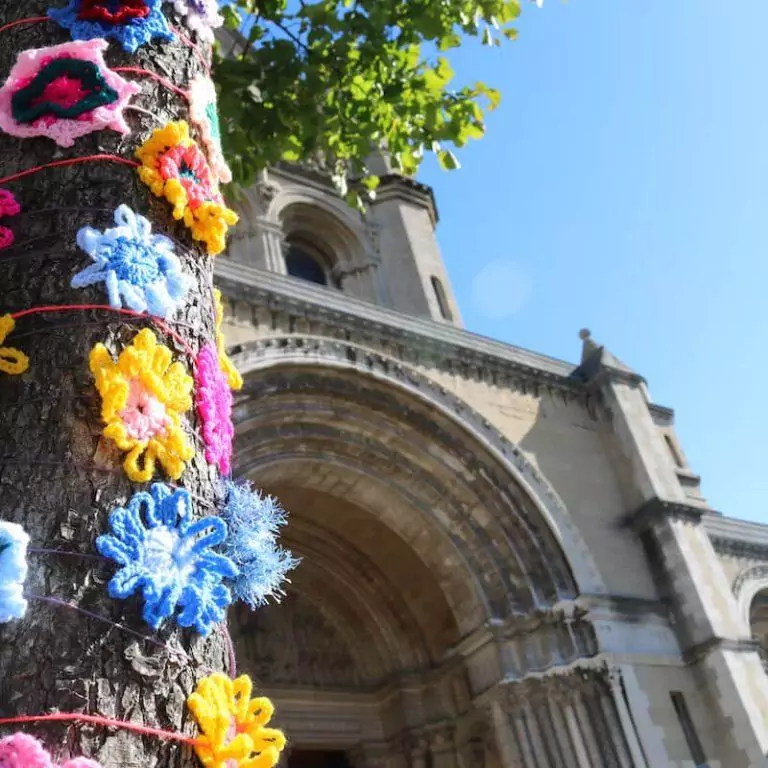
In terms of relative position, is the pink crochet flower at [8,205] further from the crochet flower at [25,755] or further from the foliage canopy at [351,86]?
the foliage canopy at [351,86]

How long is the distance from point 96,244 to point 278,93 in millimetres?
3863

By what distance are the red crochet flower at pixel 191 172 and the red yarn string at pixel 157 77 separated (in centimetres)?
16

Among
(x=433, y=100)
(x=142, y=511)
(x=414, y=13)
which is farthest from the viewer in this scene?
(x=433, y=100)

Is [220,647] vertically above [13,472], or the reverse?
[13,472]

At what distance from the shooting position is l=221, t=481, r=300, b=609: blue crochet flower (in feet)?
5.19

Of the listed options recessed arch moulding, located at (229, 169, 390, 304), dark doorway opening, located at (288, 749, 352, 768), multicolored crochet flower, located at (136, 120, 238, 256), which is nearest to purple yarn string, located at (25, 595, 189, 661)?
multicolored crochet flower, located at (136, 120, 238, 256)

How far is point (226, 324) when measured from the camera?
306 inches

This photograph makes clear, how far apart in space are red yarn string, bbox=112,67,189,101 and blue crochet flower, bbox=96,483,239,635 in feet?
3.11

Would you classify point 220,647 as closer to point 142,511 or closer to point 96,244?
point 142,511

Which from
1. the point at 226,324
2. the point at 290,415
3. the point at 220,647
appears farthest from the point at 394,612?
the point at 220,647

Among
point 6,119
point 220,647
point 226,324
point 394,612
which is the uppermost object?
point 226,324

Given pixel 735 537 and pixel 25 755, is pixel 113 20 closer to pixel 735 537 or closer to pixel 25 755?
pixel 25 755

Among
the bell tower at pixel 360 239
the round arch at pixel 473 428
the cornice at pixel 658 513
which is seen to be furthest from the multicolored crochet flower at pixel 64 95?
the bell tower at pixel 360 239

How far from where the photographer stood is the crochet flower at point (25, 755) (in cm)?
104
